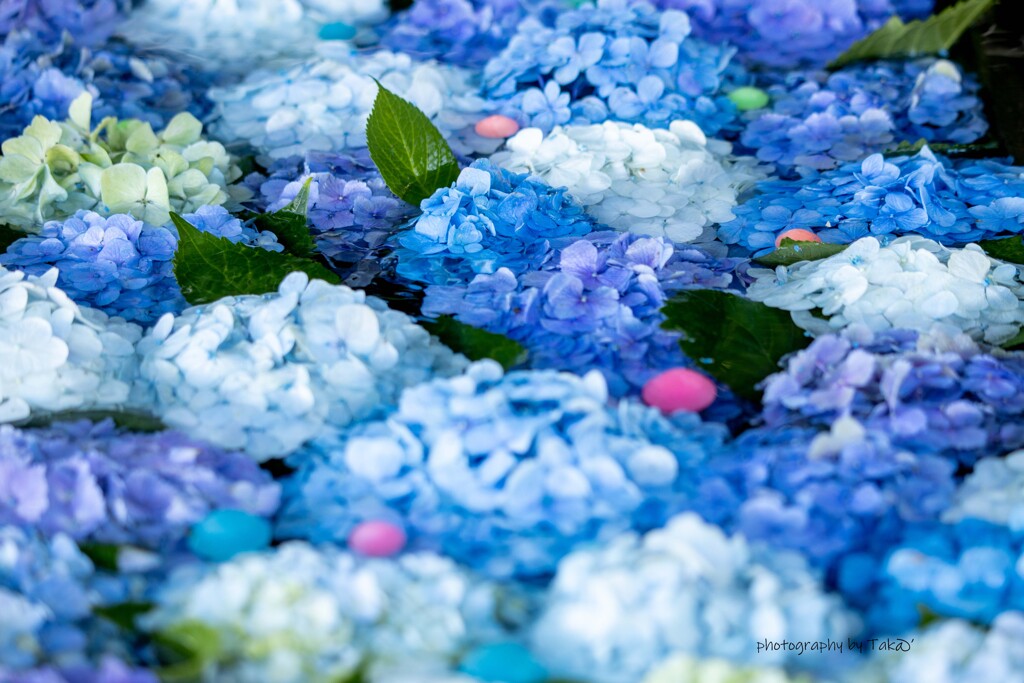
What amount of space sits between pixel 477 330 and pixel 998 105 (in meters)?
1.31

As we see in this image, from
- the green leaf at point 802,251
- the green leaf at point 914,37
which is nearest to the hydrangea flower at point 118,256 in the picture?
the green leaf at point 802,251

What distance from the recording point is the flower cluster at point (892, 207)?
176cm

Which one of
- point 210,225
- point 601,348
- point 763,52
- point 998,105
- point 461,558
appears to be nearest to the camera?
point 461,558

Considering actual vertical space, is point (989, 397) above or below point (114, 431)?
above

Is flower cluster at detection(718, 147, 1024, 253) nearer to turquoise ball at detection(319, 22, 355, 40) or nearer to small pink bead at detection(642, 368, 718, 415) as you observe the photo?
small pink bead at detection(642, 368, 718, 415)

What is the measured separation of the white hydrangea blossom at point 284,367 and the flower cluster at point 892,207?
24.4 inches

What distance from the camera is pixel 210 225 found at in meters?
1.71

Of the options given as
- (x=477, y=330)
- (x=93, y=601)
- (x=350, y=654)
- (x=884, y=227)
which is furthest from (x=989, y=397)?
(x=93, y=601)

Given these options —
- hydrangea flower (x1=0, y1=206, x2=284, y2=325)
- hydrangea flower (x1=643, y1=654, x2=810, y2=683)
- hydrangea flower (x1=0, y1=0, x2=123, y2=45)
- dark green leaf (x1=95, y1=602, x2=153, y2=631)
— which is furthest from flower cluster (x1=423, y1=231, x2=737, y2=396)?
hydrangea flower (x1=0, y1=0, x2=123, y2=45)

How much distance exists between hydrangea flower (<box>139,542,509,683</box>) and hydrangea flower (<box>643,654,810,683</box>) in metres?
0.19

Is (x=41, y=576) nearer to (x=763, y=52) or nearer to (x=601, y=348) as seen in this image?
(x=601, y=348)

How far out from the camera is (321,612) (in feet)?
3.51

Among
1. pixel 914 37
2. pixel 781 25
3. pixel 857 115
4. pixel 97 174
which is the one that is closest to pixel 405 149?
pixel 97 174

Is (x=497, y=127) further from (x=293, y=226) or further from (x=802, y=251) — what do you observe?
(x=802, y=251)
